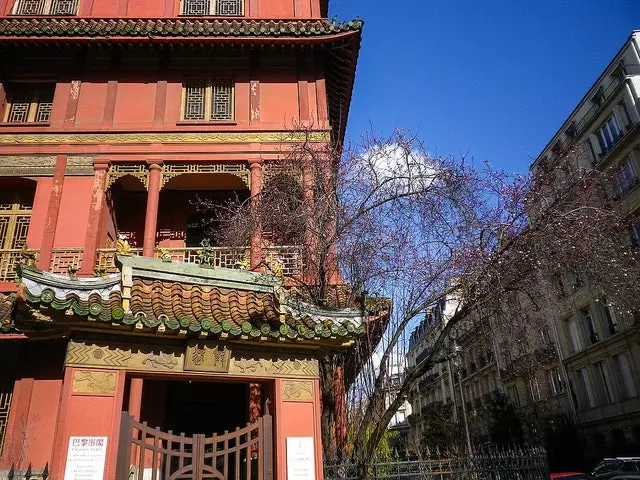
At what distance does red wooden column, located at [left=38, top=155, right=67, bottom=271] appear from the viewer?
11.9 metres

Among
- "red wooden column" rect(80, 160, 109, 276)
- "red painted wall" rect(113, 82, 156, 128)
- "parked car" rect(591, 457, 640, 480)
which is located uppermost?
"red painted wall" rect(113, 82, 156, 128)

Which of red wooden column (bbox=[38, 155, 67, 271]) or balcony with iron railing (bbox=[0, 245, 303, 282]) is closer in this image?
balcony with iron railing (bbox=[0, 245, 303, 282])

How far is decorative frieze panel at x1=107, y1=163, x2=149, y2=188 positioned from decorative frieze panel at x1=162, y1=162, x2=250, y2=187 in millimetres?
487

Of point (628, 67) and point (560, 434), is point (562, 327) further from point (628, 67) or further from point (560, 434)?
point (628, 67)

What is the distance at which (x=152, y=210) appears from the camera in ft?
42.4

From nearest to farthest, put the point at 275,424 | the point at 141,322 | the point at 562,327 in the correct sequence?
the point at 141,322
the point at 275,424
the point at 562,327

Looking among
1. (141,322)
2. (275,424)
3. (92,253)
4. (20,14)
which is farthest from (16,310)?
(20,14)

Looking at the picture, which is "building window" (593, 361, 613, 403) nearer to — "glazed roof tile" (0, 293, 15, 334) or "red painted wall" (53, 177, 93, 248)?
"red painted wall" (53, 177, 93, 248)

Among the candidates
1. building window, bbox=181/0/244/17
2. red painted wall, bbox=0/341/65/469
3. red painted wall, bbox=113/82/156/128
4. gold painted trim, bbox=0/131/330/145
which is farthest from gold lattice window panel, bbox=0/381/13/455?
building window, bbox=181/0/244/17

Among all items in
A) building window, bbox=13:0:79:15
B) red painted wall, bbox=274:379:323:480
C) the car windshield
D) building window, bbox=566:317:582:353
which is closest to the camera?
red painted wall, bbox=274:379:323:480

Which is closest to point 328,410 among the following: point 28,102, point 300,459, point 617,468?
point 300,459

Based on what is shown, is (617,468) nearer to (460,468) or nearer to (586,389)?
(460,468)

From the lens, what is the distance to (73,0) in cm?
1653

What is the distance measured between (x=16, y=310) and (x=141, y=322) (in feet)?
5.75
